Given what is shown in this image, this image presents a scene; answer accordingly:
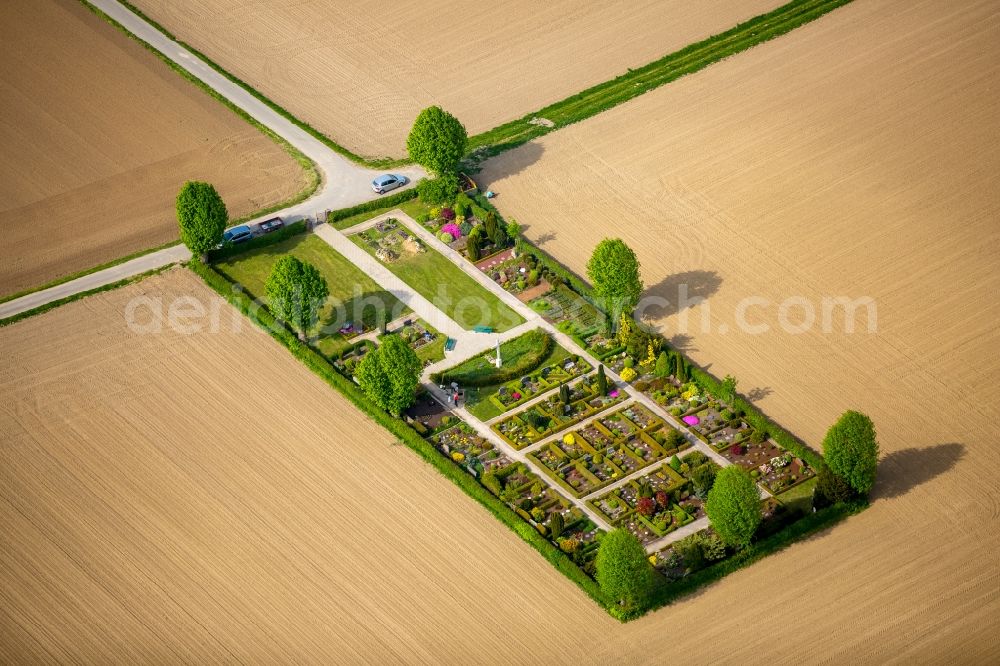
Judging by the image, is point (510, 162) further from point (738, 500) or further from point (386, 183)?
point (738, 500)

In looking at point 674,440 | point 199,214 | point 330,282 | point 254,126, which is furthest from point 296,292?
point 254,126

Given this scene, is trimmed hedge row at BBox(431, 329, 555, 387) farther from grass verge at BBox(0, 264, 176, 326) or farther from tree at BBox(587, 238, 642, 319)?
grass verge at BBox(0, 264, 176, 326)

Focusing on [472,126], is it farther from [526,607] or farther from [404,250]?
[526,607]

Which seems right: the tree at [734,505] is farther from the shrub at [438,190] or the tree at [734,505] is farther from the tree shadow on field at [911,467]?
the shrub at [438,190]

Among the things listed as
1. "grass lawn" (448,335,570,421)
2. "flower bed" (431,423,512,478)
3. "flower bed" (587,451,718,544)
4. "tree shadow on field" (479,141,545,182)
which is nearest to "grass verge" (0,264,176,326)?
"grass lawn" (448,335,570,421)

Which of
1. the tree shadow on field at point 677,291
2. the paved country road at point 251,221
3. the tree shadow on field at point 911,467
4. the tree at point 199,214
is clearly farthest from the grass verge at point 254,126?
the tree shadow on field at point 911,467

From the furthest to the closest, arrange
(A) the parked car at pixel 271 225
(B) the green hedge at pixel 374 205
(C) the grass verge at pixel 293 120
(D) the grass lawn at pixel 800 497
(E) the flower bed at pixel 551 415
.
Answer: (C) the grass verge at pixel 293 120 < (B) the green hedge at pixel 374 205 < (A) the parked car at pixel 271 225 < (E) the flower bed at pixel 551 415 < (D) the grass lawn at pixel 800 497
